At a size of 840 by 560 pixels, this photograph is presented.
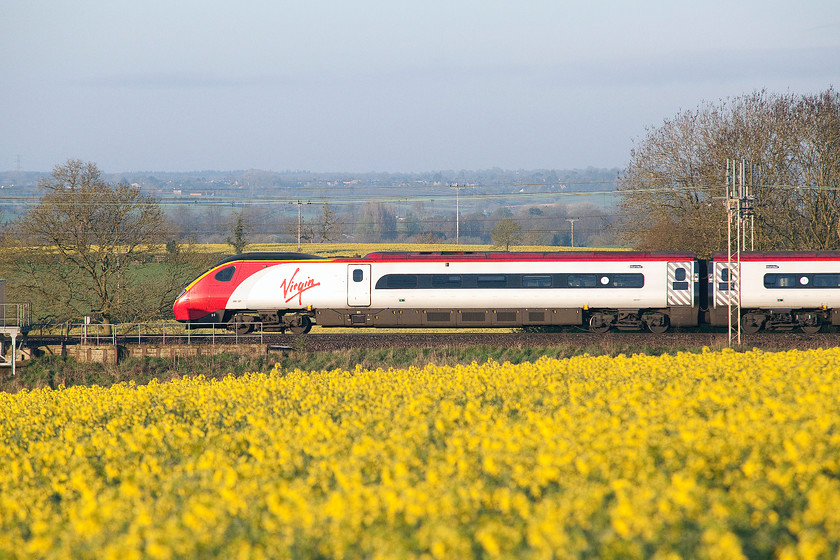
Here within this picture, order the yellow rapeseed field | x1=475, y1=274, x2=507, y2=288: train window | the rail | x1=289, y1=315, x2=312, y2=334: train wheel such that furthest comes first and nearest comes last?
x1=289, y1=315, x2=312, y2=334: train wheel < x1=475, y1=274, x2=507, y2=288: train window < the rail < the yellow rapeseed field

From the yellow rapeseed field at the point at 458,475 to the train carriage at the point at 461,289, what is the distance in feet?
44.7

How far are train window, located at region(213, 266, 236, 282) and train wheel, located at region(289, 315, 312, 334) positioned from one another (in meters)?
2.71

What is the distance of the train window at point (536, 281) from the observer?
26.0 metres

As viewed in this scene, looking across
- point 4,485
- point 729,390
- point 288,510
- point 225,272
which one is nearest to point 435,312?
point 225,272

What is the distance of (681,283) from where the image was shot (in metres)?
25.7

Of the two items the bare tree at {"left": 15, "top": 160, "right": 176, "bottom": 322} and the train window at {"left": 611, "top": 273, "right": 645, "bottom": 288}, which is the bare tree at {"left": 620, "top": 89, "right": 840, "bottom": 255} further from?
the bare tree at {"left": 15, "top": 160, "right": 176, "bottom": 322}

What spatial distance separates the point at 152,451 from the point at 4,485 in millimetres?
1696

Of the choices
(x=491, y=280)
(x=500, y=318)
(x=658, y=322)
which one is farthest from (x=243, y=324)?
(x=658, y=322)

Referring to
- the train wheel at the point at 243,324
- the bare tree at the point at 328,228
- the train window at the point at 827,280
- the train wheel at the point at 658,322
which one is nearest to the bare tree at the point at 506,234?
the bare tree at the point at 328,228

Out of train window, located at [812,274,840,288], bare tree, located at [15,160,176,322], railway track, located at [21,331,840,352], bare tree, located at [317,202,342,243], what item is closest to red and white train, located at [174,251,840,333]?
train window, located at [812,274,840,288]

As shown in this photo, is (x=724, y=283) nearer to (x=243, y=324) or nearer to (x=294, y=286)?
(x=294, y=286)

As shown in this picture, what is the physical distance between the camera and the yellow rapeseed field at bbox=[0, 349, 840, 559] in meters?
5.74

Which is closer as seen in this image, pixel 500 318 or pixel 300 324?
pixel 500 318

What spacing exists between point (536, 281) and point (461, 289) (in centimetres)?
257
